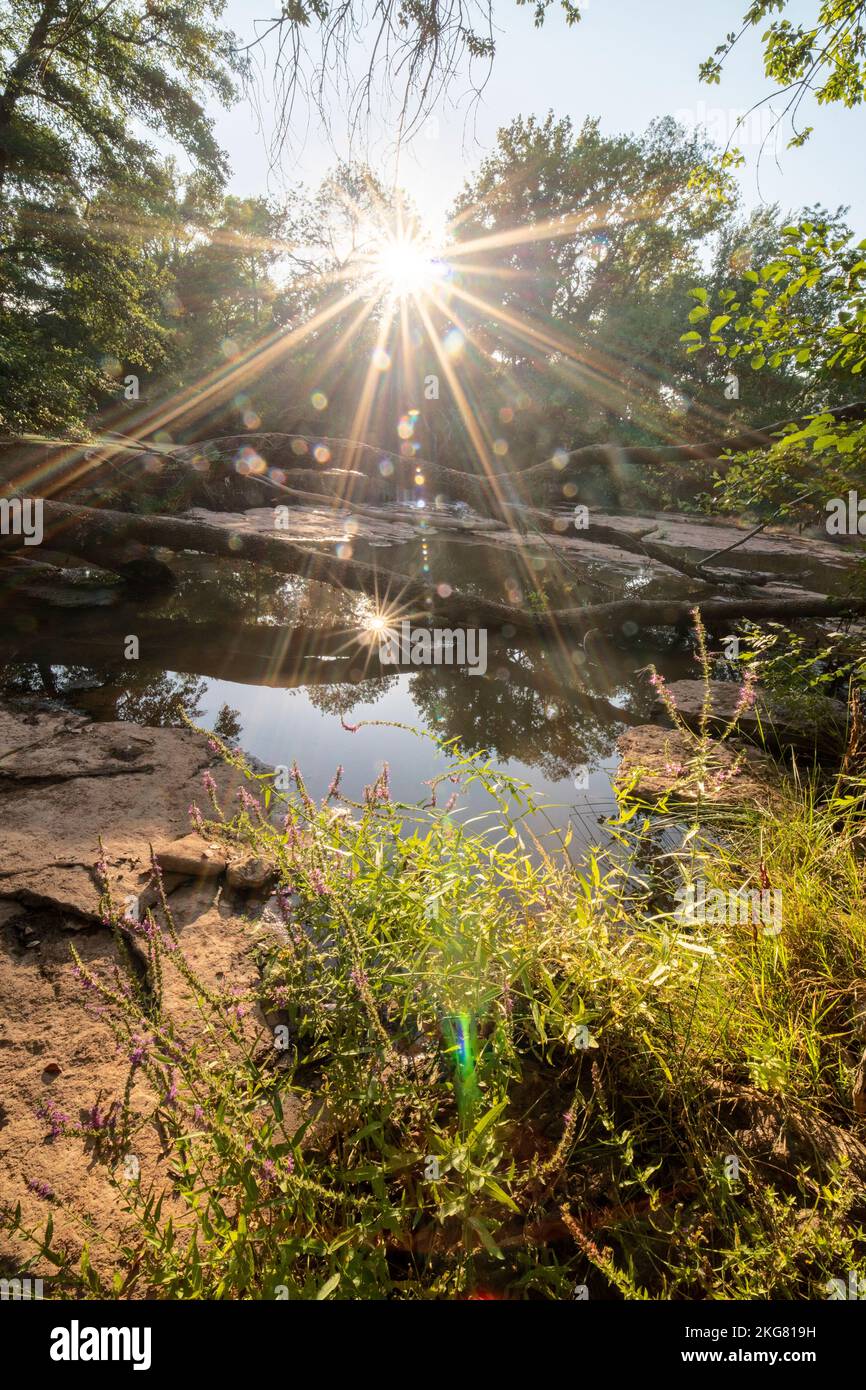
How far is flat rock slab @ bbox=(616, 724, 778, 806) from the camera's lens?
10.1 ft

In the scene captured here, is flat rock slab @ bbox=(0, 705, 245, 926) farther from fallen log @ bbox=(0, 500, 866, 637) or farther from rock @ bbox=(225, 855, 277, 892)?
fallen log @ bbox=(0, 500, 866, 637)

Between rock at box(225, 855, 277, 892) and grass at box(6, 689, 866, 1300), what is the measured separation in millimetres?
495

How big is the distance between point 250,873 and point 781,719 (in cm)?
397

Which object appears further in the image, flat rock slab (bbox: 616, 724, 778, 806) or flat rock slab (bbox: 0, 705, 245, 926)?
flat rock slab (bbox: 616, 724, 778, 806)

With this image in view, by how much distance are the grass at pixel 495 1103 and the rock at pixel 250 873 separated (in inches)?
19.5

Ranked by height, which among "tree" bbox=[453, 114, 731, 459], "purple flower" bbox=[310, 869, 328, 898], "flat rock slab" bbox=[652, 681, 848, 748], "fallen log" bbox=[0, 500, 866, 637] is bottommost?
"purple flower" bbox=[310, 869, 328, 898]

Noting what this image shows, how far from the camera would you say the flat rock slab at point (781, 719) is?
13.2 ft

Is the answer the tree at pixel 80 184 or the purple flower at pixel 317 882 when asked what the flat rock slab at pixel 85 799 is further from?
the tree at pixel 80 184

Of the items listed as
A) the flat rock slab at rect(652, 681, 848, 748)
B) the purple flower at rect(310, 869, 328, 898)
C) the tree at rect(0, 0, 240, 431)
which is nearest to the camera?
the purple flower at rect(310, 869, 328, 898)

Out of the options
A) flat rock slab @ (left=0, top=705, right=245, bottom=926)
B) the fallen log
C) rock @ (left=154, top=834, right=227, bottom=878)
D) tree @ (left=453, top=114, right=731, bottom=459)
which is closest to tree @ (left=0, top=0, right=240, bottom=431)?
the fallen log

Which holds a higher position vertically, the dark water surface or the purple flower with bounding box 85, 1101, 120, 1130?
the dark water surface

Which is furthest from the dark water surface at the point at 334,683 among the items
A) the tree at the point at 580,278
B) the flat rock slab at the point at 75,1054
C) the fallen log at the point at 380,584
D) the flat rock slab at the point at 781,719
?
the tree at the point at 580,278

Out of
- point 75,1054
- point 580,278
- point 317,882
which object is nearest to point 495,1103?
point 317,882

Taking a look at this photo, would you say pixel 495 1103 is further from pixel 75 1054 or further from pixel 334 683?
pixel 334 683
